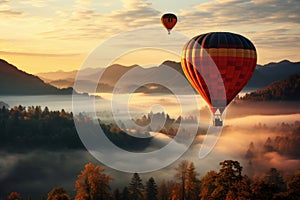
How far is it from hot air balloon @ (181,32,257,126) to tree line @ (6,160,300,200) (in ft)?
37.4

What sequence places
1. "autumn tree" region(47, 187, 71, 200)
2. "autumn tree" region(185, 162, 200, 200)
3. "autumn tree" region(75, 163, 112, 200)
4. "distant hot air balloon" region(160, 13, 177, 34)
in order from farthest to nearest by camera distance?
1. "autumn tree" region(185, 162, 200, 200)
2. "distant hot air balloon" region(160, 13, 177, 34)
3. "autumn tree" region(47, 187, 71, 200)
4. "autumn tree" region(75, 163, 112, 200)

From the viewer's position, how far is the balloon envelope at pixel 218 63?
248 feet

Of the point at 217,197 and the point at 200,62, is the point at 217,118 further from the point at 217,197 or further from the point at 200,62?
the point at 217,197

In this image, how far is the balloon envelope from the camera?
248 feet

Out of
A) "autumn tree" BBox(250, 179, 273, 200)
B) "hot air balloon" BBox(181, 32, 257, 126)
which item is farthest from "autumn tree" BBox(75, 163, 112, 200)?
"autumn tree" BBox(250, 179, 273, 200)

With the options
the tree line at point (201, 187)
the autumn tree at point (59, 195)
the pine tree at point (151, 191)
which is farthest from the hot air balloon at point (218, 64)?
the pine tree at point (151, 191)

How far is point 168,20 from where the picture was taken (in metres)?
87.1

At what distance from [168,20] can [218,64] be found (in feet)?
46.9

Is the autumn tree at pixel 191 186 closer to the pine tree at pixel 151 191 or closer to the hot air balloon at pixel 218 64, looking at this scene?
the pine tree at pixel 151 191

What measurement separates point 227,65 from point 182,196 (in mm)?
38062

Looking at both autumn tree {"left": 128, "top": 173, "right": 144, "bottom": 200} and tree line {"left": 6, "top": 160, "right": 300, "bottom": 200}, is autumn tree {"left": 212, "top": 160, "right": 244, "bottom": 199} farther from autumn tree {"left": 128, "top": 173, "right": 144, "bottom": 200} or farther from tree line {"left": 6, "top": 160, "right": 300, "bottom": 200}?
autumn tree {"left": 128, "top": 173, "right": 144, "bottom": 200}

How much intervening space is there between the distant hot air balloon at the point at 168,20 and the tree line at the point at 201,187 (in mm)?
24080

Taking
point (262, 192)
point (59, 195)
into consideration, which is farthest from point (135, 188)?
point (262, 192)

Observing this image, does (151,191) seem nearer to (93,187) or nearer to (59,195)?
(93,187)
